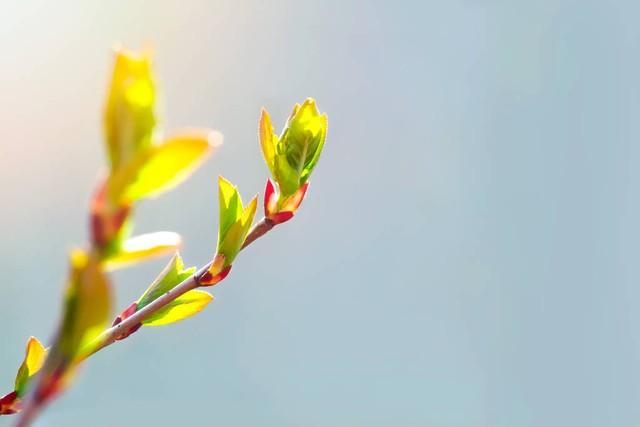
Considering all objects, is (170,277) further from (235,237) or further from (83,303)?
(83,303)

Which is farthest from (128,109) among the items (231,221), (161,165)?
(231,221)

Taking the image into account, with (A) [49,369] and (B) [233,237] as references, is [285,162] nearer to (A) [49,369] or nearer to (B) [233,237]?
(B) [233,237]

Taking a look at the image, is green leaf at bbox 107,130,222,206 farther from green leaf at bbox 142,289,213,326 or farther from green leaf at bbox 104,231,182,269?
green leaf at bbox 142,289,213,326

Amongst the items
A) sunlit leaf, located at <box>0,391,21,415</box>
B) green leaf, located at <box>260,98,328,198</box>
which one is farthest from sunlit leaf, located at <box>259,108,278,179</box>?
sunlit leaf, located at <box>0,391,21,415</box>

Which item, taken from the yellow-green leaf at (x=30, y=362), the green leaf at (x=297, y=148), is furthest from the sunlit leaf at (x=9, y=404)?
the green leaf at (x=297, y=148)

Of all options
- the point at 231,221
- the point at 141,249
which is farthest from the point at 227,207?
the point at 141,249

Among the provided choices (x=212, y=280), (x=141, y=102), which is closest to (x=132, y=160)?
(x=141, y=102)

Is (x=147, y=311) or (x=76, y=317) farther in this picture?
(x=147, y=311)
